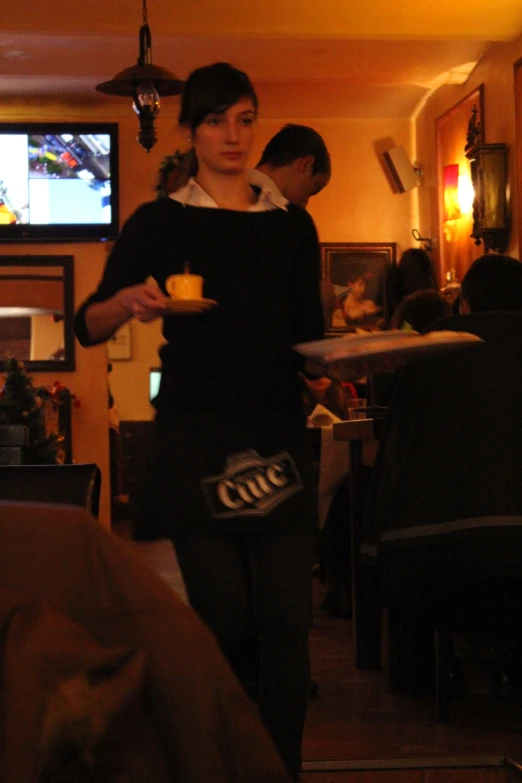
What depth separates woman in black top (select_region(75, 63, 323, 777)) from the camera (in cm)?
180

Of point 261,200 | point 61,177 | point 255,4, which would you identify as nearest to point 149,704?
point 261,200

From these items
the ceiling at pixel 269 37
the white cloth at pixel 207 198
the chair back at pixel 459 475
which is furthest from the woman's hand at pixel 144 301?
the ceiling at pixel 269 37

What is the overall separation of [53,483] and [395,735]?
1419 millimetres

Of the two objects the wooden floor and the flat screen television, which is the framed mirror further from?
the wooden floor

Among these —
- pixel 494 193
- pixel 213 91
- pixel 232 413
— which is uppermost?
pixel 494 193

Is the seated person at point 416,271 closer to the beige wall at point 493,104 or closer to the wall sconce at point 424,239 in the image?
the beige wall at point 493,104

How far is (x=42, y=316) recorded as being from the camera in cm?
673

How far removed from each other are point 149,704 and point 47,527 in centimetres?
21

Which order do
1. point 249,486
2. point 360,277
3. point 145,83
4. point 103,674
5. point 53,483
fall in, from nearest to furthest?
point 103,674
point 249,486
point 53,483
point 145,83
point 360,277

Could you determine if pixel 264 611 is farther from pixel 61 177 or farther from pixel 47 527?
pixel 61 177

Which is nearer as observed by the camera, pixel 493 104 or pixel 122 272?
pixel 122 272

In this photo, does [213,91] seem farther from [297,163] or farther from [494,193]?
[494,193]

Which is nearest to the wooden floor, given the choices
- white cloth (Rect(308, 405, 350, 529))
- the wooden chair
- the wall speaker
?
→ the wooden chair

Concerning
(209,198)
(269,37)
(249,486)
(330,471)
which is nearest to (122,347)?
(269,37)
